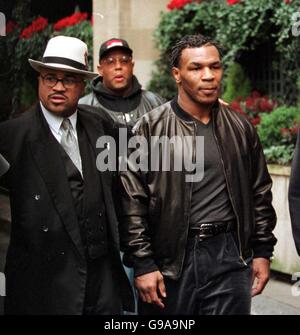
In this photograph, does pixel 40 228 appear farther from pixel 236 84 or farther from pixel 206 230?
pixel 236 84

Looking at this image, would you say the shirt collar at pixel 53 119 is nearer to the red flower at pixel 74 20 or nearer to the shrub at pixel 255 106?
the shrub at pixel 255 106

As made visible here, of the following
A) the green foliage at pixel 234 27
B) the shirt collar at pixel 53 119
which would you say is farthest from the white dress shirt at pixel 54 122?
the green foliage at pixel 234 27

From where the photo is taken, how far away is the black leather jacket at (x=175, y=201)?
3.88 m

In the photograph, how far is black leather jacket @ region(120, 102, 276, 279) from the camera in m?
3.88

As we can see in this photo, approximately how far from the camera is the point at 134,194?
3.92 meters

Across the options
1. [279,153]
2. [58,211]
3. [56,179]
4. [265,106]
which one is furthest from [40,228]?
[265,106]

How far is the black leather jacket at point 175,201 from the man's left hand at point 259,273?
1.9 inches

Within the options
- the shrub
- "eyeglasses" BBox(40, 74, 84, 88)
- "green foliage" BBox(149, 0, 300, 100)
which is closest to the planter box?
the shrub

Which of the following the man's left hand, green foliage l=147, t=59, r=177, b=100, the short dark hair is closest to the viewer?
the short dark hair

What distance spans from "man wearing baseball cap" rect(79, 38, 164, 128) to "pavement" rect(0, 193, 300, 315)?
1.25 m

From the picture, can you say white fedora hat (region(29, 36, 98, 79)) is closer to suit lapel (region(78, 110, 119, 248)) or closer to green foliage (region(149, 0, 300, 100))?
suit lapel (region(78, 110, 119, 248))

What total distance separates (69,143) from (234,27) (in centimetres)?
566

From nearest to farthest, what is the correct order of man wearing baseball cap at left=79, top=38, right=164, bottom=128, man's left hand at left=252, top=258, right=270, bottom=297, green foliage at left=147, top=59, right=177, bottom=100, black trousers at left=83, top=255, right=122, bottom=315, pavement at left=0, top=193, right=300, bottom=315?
black trousers at left=83, top=255, right=122, bottom=315
man's left hand at left=252, top=258, right=270, bottom=297
man wearing baseball cap at left=79, top=38, right=164, bottom=128
pavement at left=0, top=193, right=300, bottom=315
green foliage at left=147, top=59, right=177, bottom=100
